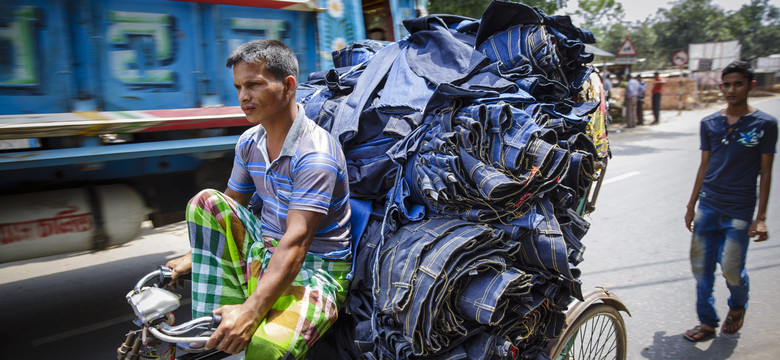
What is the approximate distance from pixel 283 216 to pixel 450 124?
0.72 meters

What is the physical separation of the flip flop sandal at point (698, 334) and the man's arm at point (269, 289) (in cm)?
303

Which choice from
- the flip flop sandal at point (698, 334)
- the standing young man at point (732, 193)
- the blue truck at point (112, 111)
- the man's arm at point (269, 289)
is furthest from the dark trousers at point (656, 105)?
the man's arm at point (269, 289)

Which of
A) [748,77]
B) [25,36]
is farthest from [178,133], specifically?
[748,77]

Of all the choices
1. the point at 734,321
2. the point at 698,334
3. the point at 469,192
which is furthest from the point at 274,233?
the point at 734,321

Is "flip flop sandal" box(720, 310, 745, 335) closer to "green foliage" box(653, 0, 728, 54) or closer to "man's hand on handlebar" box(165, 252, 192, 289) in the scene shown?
"man's hand on handlebar" box(165, 252, 192, 289)

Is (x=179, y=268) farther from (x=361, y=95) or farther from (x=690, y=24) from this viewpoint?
(x=690, y=24)

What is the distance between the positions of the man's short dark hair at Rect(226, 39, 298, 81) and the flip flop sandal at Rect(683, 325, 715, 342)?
3.27m

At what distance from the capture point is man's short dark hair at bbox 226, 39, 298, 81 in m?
1.72

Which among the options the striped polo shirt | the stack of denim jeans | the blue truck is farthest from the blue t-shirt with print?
the blue truck

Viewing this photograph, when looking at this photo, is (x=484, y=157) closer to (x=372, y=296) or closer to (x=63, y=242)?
(x=372, y=296)

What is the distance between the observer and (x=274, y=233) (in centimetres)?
195

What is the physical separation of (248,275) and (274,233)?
19cm

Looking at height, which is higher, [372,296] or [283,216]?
[283,216]

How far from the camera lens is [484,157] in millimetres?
1818
